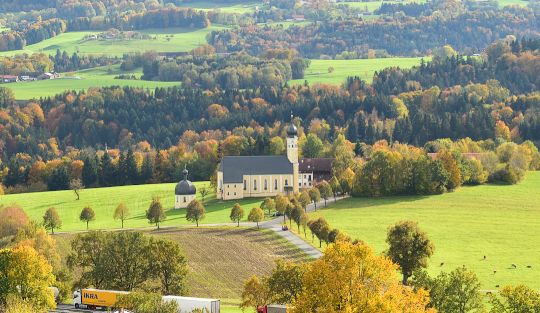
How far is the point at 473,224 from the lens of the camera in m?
127

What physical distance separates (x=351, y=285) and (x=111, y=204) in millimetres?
83945

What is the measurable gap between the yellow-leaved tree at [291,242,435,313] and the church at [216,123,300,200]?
264 ft

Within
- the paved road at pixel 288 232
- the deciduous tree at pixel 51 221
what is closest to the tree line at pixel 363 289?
the paved road at pixel 288 232

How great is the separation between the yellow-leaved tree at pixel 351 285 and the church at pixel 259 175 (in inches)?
3173

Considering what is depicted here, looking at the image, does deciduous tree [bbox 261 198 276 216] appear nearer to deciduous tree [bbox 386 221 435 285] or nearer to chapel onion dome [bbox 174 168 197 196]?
chapel onion dome [bbox 174 168 197 196]

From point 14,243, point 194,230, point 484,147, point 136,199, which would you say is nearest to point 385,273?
point 14,243

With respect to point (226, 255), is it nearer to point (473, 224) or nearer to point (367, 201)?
point (473, 224)

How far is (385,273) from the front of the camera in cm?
6594

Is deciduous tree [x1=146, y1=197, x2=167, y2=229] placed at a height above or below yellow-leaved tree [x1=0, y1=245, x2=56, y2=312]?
below

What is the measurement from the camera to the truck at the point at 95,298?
82812 mm

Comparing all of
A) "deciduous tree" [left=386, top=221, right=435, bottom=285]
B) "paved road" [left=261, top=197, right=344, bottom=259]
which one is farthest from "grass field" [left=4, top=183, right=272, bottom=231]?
"deciduous tree" [left=386, top=221, right=435, bottom=285]

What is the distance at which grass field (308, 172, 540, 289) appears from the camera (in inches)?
4213

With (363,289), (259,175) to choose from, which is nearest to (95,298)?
(363,289)

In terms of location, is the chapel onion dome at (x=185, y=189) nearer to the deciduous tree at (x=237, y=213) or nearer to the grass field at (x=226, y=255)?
the deciduous tree at (x=237, y=213)
